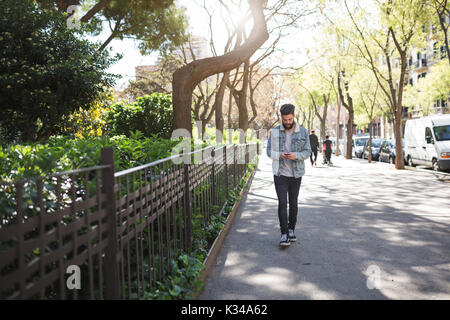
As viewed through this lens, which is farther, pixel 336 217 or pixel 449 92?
pixel 449 92

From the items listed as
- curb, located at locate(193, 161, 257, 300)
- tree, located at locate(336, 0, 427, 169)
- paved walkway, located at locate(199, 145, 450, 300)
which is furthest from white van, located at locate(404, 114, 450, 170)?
curb, located at locate(193, 161, 257, 300)

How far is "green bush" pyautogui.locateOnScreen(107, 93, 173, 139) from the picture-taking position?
1383 centimetres

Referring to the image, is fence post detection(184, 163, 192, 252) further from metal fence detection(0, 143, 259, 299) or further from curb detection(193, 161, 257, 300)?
curb detection(193, 161, 257, 300)

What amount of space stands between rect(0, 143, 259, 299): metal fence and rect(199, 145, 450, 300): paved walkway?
2.62 ft

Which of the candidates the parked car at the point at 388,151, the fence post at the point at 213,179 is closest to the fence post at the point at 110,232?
the fence post at the point at 213,179

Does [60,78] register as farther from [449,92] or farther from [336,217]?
[449,92]

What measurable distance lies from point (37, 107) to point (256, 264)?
8.24 meters

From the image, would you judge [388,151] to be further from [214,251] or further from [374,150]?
[214,251]

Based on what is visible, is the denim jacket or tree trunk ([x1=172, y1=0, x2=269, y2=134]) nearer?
the denim jacket

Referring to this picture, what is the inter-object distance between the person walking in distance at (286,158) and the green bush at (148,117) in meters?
7.63

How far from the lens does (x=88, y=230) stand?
276 centimetres

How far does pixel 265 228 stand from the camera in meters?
7.66
